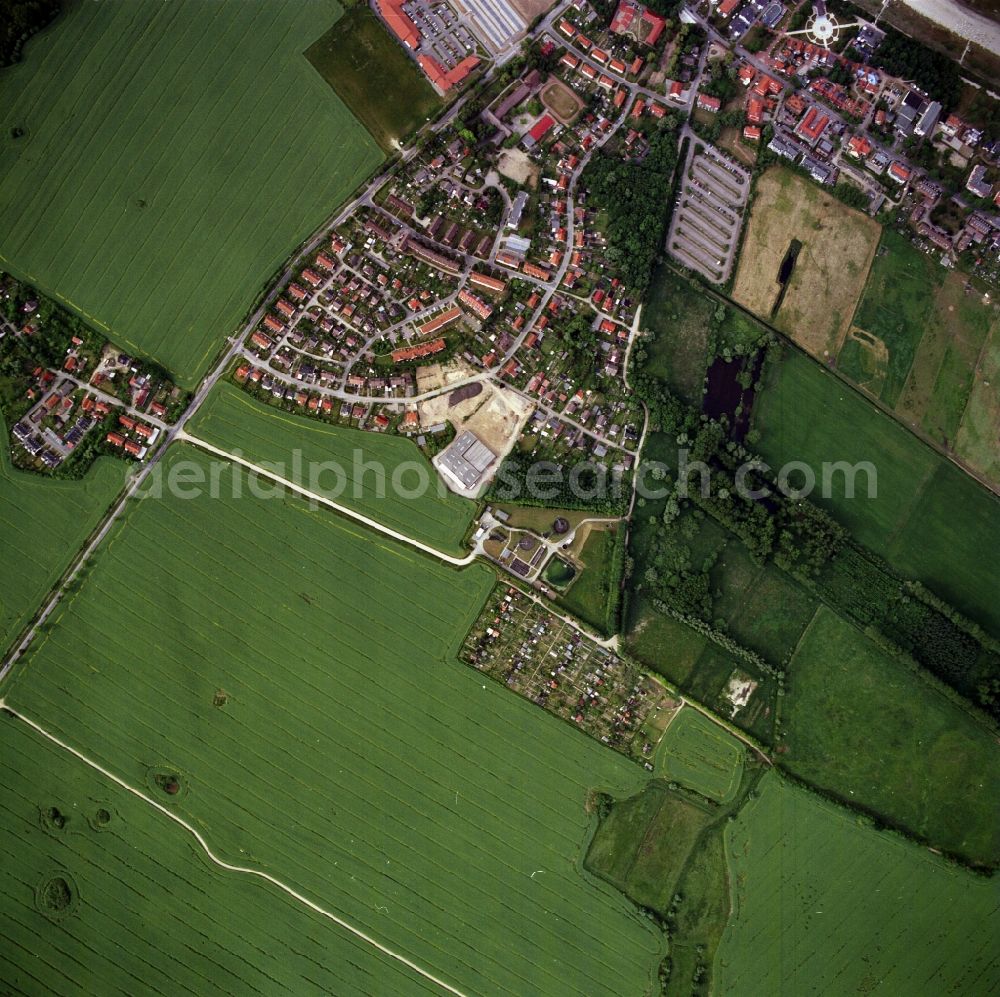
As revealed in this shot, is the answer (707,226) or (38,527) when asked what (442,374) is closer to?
A: (707,226)

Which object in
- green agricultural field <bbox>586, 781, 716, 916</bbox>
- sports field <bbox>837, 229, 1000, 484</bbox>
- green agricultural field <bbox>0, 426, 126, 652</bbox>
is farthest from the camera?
sports field <bbox>837, 229, 1000, 484</bbox>

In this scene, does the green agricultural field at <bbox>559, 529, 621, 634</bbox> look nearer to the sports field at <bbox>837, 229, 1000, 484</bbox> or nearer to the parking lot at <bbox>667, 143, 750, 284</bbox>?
the parking lot at <bbox>667, 143, 750, 284</bbox>

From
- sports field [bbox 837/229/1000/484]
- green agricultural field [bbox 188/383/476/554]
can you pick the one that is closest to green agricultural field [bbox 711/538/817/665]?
sports field [bbox 837/229/1000/484]

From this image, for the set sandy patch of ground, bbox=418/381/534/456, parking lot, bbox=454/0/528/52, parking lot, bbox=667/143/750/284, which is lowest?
sandy patch of ground, bbox=418/381/534/456

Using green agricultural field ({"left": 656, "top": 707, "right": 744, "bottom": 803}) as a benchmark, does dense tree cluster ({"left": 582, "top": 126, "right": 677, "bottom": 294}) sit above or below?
above

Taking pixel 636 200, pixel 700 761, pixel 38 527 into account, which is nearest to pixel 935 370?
pixel 636 200

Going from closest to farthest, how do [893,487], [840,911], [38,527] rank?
1. [840,911]
2. [38,527]
3. [893,487]

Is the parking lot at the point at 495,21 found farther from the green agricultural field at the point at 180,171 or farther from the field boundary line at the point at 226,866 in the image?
the field boundary line at the point at 226,866
